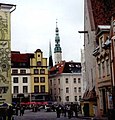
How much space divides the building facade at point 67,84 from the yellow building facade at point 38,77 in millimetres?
4185

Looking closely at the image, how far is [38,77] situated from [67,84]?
846cm

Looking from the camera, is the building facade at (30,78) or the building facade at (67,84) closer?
the building facade at (30,78)

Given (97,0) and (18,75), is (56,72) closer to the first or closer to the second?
(18,75)

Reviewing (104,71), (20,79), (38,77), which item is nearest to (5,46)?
(104,71)

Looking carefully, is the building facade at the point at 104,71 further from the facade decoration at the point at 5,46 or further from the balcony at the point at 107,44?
the facade decoration at the point at 5,46

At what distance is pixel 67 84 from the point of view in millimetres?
90188

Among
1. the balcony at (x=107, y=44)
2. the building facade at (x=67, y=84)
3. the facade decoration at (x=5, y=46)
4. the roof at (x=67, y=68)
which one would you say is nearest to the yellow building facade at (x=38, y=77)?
the building facade at (x=67, y=84)

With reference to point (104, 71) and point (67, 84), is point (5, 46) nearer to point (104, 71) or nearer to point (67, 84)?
point (104, 71)

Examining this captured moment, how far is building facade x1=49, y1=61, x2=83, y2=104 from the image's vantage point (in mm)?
89438

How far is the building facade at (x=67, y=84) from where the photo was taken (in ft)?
293

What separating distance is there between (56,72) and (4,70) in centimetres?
3909

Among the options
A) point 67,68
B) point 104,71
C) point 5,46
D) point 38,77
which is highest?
point 5,46

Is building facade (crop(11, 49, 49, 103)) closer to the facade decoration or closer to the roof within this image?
the roof

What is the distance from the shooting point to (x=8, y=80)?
56.4 meters
